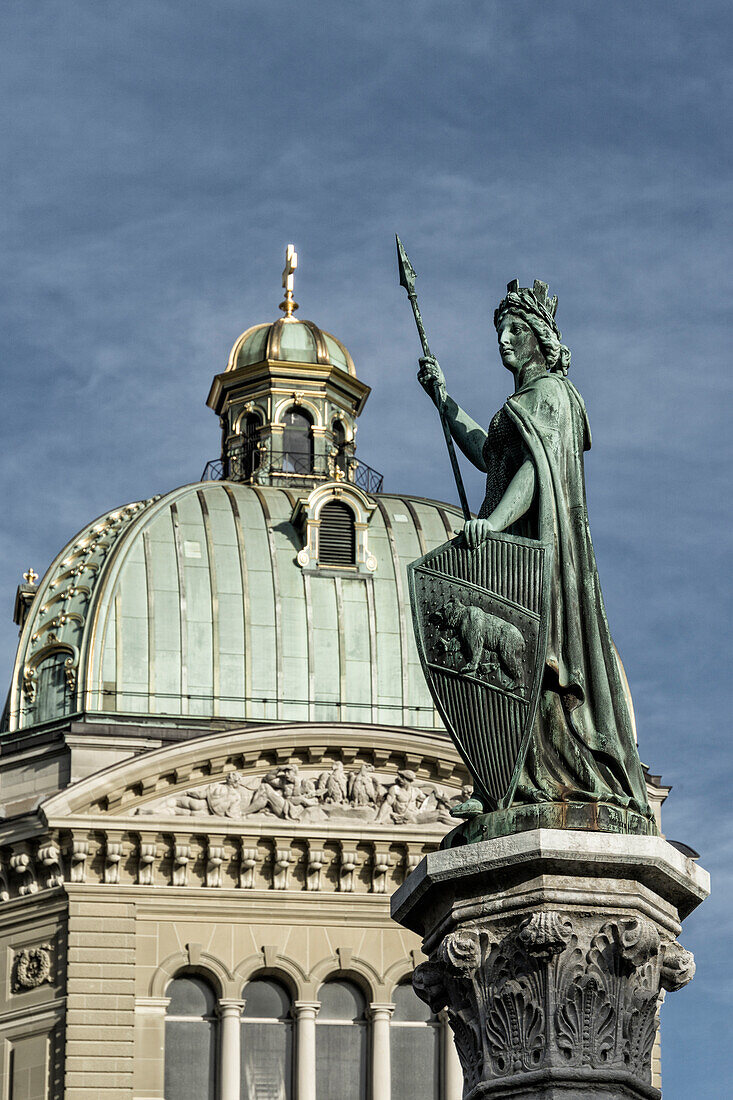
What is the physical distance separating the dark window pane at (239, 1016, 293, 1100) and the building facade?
4 cm

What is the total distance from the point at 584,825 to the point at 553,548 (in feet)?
5.51

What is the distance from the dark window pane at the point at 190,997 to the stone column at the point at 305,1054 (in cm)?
176

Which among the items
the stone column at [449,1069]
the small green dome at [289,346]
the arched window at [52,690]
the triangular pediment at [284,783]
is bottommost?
the stone column at [449,1069]

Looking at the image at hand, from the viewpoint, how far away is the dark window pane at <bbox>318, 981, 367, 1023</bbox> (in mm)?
47938

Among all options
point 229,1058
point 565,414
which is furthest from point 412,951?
point 565,414

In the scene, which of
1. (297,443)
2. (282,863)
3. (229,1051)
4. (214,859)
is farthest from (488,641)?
(297,443)

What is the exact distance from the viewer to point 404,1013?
158ft

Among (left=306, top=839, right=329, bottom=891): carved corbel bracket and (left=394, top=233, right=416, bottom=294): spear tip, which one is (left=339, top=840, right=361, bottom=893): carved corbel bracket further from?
(left=394, top=233, right=416, bottom=294): spear tip

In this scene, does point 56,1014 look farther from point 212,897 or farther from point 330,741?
point 330,741

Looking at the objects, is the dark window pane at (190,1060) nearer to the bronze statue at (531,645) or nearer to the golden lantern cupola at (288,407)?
the golden lantern cupola at (288,407)

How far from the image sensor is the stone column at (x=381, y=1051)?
47.2m

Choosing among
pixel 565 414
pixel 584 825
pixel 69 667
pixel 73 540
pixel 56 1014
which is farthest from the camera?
pixel 73 540

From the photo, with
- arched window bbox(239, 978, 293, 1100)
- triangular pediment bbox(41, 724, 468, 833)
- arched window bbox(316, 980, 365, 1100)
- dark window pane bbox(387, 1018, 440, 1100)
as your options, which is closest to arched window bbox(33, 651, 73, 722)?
triangular pediment bbox(41, 724, 468, 833)

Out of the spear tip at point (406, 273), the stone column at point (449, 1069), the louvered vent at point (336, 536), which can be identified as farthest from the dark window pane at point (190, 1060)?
the spear tip at point (406, 273)
